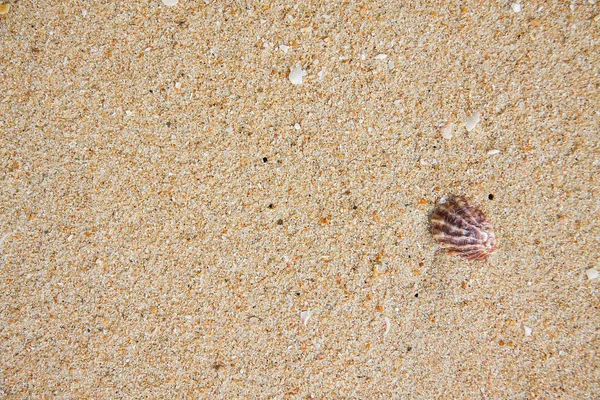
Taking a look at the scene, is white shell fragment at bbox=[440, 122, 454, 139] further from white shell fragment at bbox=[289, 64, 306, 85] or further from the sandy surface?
white shell fragment at bbox=[289, 64, 306, 85]

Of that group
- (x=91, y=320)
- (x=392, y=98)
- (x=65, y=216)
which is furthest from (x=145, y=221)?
(x=392, y=98)

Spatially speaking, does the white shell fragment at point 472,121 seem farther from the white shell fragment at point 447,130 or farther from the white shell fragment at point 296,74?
the white shell fragment at point 296,74

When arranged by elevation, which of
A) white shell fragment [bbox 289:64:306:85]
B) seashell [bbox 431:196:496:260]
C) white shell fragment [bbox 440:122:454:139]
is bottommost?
seashell [bbox 431:196:496:260]

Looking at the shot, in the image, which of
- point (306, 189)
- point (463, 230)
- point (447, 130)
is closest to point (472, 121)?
point (447, 130)

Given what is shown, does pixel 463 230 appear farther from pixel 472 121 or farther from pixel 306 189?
pixel 306 189

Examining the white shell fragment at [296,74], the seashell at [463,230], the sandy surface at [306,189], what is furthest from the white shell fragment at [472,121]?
the white shell fragment at [296,74]

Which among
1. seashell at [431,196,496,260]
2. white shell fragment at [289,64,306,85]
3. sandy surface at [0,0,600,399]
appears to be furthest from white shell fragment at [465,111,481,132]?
white shell fragment at [289,64,306,85]
